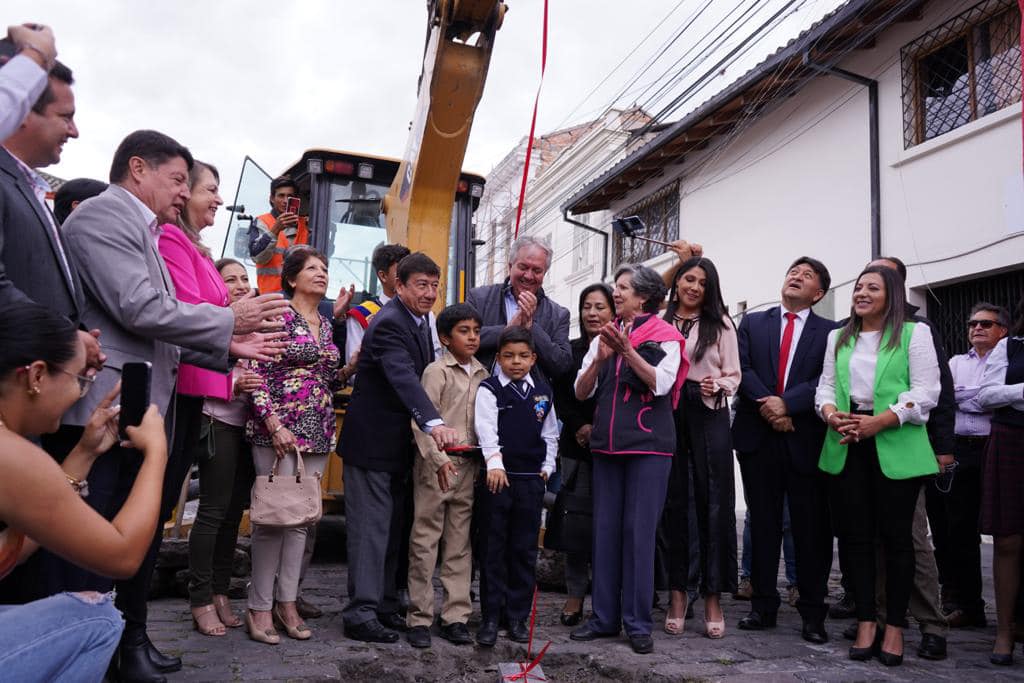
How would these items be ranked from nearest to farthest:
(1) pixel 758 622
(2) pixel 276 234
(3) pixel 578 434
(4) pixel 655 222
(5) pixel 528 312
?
1. (5) pixel 528 312
2. (1) pixel 758 622
3. (3) pixel 578 434
4. (2) pixel 276 234
5. (4) pixel 655 222

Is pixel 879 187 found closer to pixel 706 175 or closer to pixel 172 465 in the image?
pixel 706 175

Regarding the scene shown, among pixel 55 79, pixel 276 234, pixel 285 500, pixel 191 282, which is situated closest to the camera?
pixel 55 79

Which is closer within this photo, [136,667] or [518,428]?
[136,667]

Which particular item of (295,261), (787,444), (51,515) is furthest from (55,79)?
(787,444)

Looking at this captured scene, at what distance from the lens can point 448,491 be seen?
13.7 feet

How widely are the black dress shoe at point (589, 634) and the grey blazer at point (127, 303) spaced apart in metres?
2.31

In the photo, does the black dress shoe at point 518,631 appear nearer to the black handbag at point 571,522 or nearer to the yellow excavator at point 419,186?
the black handbag at point 571,522

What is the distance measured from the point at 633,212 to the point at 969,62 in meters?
7.95

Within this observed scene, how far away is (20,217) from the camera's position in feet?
7.96

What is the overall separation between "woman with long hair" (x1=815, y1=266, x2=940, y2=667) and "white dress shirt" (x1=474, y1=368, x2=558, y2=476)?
56.6 inches

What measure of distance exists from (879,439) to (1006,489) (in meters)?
0.69

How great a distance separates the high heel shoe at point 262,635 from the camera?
379 cm

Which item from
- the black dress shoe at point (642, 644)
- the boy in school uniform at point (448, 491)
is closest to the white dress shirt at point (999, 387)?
the black dress shoe at point (642, 644)

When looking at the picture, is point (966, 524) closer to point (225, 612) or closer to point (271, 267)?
point (225, 612)
